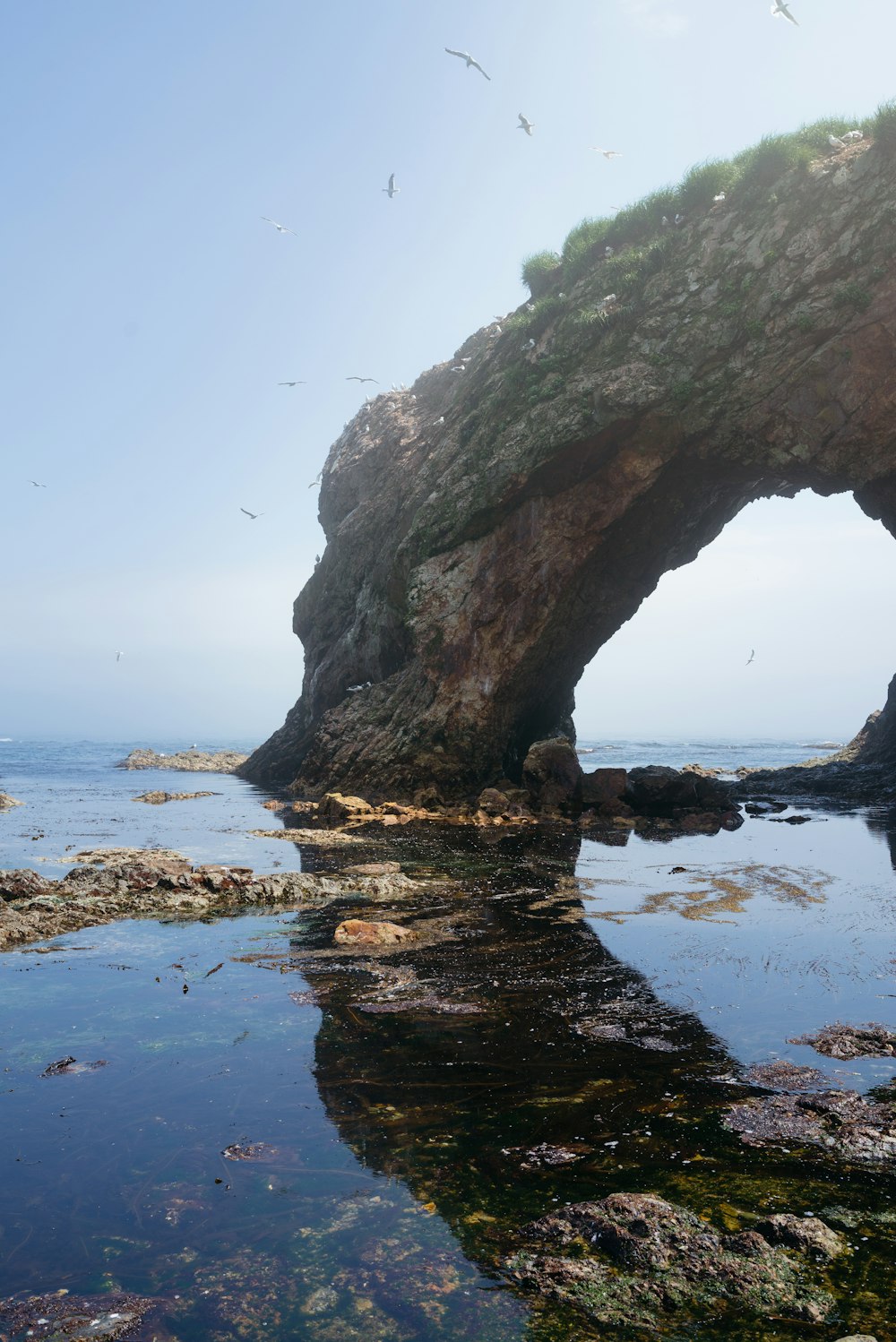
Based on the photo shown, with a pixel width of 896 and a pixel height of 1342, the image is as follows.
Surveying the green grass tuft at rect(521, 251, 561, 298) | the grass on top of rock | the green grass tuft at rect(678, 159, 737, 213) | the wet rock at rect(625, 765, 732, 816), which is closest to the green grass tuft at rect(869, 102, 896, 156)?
the grass on top of rock

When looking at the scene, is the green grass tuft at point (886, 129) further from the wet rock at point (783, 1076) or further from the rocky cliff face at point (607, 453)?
the wet rock at point (783, 1076)

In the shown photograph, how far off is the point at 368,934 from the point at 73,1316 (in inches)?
293

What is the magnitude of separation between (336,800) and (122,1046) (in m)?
21.2

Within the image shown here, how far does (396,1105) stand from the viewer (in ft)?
20.3

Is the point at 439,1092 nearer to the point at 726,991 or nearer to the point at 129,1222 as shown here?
the point at 129,1222

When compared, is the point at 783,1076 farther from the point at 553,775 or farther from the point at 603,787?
the point at 553,775

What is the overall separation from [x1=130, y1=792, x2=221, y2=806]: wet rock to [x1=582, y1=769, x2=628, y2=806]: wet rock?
18747mm

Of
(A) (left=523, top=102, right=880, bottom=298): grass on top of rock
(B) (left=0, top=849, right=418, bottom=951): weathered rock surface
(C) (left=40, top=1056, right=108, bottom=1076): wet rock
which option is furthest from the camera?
(A) (left=523, top=102, right=880, bottom=298): grass on top of rock

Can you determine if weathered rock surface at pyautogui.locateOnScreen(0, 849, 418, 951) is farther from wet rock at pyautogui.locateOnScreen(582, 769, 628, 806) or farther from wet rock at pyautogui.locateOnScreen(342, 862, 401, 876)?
wet rock at pyautogui.locateOnScreen(582, 769, 628, 806)

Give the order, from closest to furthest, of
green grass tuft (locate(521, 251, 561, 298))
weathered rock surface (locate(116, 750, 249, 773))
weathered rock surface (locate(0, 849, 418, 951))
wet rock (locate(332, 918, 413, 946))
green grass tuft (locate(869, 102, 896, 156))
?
wet rock (locate(332, 918, 413, 946))
weathered rock surface (locate(0, 849, 418, 951))
green grass tuft (locate(869, 102, 896, 156))
green grass tuft (locate(521, 251, 561, 298))
weathered rock surface (locate(116, 750, 249, 773))

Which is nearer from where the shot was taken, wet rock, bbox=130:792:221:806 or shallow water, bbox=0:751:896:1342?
shallow water, bbox=0:751:896:1342

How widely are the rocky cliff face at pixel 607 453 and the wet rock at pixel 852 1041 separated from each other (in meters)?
21.8

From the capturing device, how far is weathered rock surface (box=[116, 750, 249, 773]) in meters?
67.4

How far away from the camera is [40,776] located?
55.9 m
